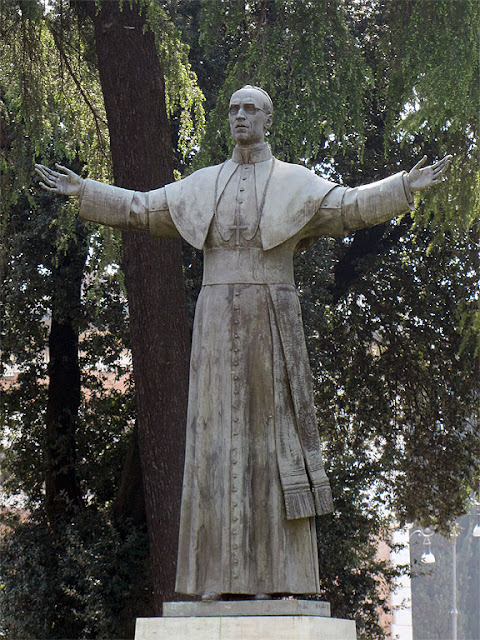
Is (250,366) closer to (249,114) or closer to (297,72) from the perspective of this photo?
(249,114)

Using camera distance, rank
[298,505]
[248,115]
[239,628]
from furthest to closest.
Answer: [248,115], [298,505], [239,628]

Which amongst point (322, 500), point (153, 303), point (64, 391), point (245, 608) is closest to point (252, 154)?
point (322, 500)

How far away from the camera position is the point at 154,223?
5.89m

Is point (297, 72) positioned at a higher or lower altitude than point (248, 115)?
higher

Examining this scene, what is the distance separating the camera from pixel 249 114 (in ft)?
18.9

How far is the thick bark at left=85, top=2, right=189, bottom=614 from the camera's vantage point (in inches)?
376

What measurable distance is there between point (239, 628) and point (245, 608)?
0.17 m

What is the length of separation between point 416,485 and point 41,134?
7.33 m

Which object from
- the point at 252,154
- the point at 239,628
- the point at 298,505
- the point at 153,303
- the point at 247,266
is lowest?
the point at 239,628

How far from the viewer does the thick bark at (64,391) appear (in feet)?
46.8

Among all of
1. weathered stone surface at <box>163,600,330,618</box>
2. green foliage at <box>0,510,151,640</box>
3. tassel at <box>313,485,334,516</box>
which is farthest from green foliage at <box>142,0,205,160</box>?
weathered stone surface at <box>163,600,330,618</box>

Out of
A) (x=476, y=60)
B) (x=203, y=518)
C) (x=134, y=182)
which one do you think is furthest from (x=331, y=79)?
(x=203, y=518)

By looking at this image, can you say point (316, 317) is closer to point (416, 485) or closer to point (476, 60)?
point (416, 485)

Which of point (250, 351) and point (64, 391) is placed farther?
point (64, 391)
